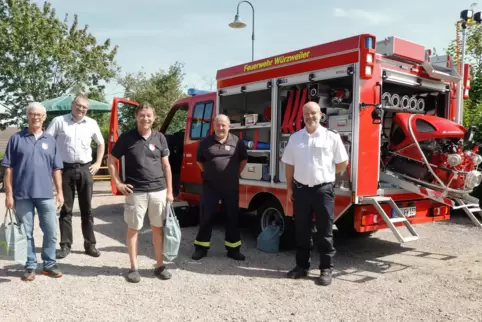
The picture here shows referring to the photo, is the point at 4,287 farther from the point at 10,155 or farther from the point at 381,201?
the point at 381,201

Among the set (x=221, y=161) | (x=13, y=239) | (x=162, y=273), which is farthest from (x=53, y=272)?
(x=221, y=161)

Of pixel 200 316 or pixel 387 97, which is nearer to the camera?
pixel 200 316

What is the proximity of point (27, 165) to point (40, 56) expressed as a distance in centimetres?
1489

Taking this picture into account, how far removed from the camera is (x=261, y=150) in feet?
19.1

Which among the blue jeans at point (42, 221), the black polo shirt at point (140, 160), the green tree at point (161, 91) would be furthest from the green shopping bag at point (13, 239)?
the green tree at point (161, 91)

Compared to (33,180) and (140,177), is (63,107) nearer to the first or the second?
(33,180)

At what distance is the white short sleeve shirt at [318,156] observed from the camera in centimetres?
429

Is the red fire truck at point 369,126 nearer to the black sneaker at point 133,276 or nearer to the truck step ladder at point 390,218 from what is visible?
the truck step ladder at point 390,218

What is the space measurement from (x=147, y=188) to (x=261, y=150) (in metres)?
2.00

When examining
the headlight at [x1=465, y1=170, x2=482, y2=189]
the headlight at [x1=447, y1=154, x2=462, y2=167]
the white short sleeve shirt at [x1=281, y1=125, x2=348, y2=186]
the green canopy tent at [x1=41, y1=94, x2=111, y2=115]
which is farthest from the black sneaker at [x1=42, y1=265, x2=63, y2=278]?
the green canopy tent at [x1=41, y1=94, x2=111, y2=115]

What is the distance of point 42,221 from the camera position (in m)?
4.33

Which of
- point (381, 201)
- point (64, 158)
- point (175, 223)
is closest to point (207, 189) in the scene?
point (175, 223)

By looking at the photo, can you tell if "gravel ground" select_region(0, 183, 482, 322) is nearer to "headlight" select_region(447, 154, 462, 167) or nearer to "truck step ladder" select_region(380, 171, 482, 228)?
"truck step ladder" select_region(380, 171, 482, 228)

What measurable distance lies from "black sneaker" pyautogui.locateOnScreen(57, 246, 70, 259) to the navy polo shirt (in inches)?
41.4
